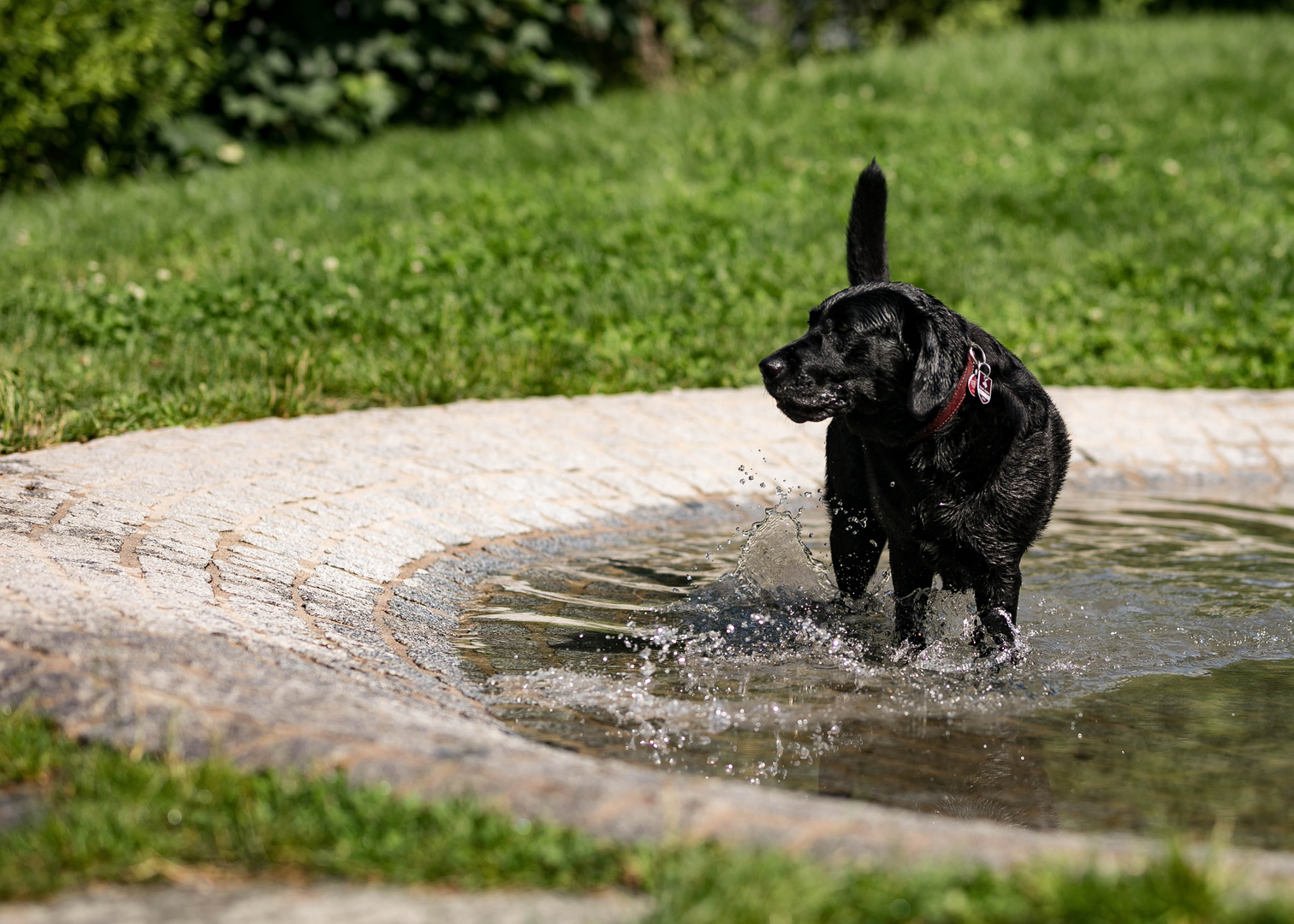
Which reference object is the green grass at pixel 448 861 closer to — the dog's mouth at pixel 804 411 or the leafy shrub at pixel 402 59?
the dog's mouth at pixel 804 411

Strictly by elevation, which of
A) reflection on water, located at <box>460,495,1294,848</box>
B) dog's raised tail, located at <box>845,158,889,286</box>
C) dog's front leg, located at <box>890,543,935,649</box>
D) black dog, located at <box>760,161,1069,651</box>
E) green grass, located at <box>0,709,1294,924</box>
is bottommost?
reflection on water, located at <box>460,495,1294,848</box>

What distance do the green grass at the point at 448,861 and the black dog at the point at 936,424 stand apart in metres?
1.91

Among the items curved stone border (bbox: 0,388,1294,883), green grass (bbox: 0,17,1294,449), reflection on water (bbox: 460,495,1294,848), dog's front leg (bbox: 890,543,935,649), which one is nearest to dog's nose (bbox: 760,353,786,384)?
dog's front leg (bbox: 890,543,935,649)

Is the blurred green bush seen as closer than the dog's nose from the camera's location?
No

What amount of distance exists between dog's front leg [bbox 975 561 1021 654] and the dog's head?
21.0 inches

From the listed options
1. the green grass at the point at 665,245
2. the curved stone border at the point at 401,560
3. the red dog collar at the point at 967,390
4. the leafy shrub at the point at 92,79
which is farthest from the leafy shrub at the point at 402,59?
the red dog collar at the point at 967,390

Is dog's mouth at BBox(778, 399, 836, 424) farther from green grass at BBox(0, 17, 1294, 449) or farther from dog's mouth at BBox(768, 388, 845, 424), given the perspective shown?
green grass at BBox(0, 17, 1294, 449)

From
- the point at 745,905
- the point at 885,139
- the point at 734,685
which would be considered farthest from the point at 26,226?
the point at 745,905

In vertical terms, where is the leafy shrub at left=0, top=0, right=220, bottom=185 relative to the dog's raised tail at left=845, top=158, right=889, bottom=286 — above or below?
above

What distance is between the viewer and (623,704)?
3.66 m

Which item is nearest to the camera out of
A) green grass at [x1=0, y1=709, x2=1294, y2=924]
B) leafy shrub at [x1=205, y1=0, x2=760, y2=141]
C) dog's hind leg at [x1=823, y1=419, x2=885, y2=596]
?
green grass at [x1=0, y1=709, x2=1294, y2=924]

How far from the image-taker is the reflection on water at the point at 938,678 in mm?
3188

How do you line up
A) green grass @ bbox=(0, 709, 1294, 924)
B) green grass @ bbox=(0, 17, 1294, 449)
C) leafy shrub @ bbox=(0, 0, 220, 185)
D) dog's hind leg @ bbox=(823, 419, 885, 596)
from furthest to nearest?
leafy shrub @ bbox=(0, 0, 220, 185)
green grass @ bbox=(0, 17, 1294, 449)
dog's hind leg @ bbox=(823, 419, 885, 596)
green grass @ bbox=(0, 709, 1294, 924)

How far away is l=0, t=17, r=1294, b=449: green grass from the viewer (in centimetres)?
A: 731
